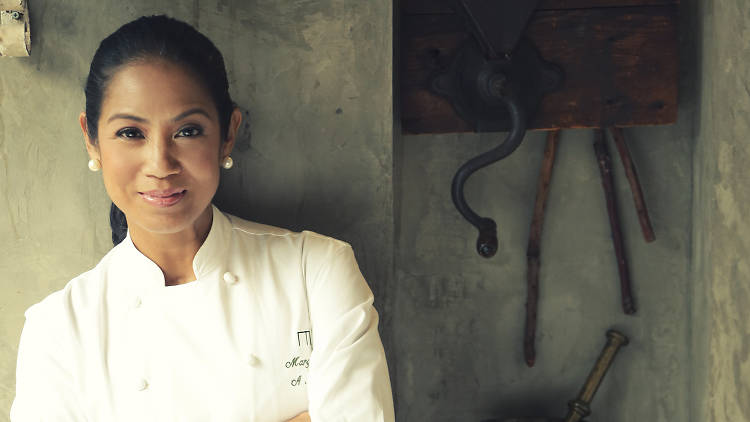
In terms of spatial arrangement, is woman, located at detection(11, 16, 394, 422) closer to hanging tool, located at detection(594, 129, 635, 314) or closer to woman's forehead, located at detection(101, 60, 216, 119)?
woman's forehead, located at detection(101, 60, 216, 119)

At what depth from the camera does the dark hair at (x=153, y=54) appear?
150 centimetres

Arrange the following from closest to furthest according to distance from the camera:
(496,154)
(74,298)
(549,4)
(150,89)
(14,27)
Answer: (150,89) → (74,298) → (14,27) → (496,154) → (549,4)

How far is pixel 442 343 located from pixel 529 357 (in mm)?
342

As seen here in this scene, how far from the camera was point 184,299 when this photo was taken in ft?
5.52

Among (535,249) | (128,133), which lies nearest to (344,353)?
(128,133)

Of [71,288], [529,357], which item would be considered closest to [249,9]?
[71,288]

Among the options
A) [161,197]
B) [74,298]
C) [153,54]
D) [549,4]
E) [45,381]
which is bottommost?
[45,381]

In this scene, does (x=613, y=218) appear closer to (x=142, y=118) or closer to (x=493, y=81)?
A: (x=493, y=81)

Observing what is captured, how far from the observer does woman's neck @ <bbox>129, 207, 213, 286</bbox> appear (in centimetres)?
170

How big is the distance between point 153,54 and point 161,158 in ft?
0.69

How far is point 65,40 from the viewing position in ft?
6.20

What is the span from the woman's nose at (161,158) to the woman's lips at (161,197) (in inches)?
1.4

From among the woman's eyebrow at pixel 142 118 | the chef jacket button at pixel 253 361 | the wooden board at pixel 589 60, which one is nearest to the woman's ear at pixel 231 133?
the woman's eyebrow at pixel 142 118

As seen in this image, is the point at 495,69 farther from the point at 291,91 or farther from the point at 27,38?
the point at 27,38
